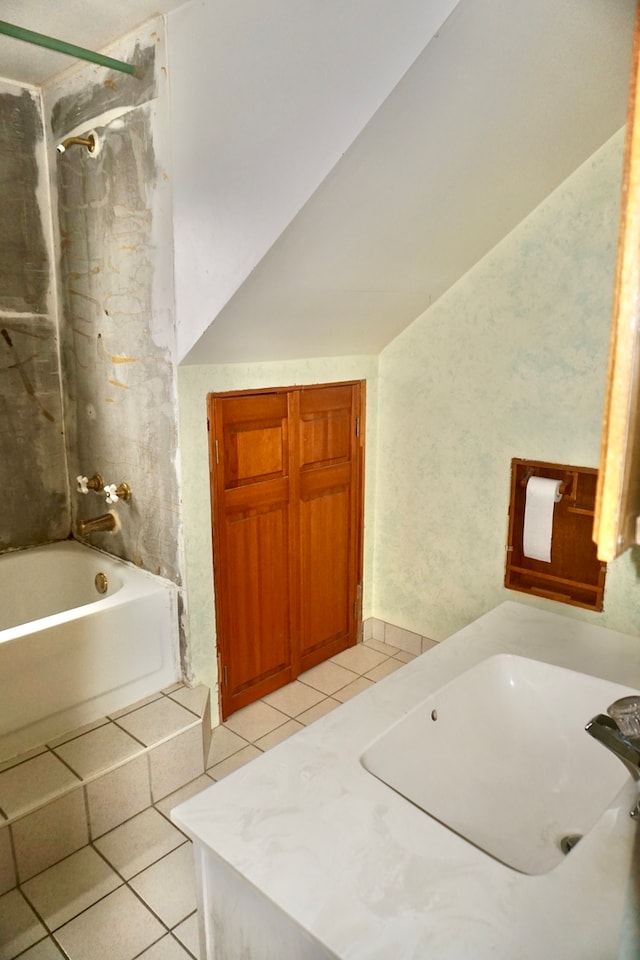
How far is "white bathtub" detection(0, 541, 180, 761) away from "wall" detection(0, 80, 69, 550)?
231 mm

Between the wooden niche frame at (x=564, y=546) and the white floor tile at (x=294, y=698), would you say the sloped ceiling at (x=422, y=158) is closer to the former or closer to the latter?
the wooden niche frame at (x=564, y=546)

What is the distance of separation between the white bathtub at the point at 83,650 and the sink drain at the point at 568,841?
142 centimetres

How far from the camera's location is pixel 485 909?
1.01 meters

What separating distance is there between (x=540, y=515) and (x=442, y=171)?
4.01 feet

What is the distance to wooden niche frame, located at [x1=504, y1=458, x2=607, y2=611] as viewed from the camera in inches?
88.7

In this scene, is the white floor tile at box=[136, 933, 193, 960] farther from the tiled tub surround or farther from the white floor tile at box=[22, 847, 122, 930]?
the tiled tub surround

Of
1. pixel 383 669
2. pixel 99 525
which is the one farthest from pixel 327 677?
pixel 99 525

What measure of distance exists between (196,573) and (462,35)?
1.75 meters

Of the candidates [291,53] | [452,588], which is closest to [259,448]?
[452,588]

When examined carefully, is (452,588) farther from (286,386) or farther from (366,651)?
(286,386)

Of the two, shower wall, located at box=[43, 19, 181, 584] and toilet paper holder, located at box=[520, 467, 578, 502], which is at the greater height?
shower wall, located at box=[43, 19, 181, 584]

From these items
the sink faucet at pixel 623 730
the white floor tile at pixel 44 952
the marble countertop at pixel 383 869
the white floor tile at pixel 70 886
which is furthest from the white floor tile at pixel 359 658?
the sink faucet at pixel 623 730

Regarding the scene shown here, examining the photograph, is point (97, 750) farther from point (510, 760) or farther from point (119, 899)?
point (510, 760)

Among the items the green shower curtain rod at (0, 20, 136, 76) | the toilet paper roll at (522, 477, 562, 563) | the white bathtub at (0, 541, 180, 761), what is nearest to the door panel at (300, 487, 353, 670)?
the white bathtub at (0, 541, 180, 761)
